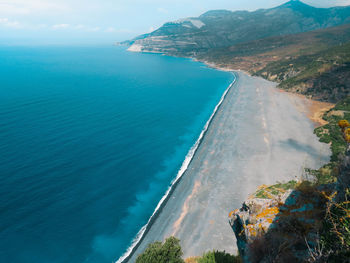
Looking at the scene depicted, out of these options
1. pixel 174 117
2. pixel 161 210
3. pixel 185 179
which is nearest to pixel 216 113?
pixel 174 117

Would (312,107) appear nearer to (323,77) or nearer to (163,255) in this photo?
(323,77)

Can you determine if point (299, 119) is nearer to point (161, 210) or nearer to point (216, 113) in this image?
point (216, 113)

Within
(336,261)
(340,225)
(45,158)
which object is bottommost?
(45,158)

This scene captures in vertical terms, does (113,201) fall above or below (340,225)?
below

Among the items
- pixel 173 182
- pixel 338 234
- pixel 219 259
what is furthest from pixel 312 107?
pixel 338 234

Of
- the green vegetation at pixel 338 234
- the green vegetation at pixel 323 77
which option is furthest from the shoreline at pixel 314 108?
the green vegetation at pixel 338 234

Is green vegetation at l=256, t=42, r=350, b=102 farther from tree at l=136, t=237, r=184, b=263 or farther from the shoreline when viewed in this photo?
tree at l=136, t=237, r=184, b=263
